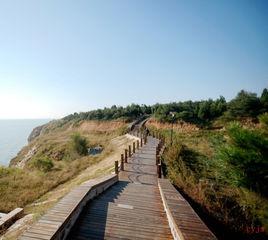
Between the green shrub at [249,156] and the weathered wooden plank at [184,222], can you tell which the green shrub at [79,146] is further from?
the weathered wooden plank at [184,222]

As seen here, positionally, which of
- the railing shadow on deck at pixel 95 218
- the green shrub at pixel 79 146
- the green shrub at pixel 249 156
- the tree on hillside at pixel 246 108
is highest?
the tree on hillside at pixel 246 108

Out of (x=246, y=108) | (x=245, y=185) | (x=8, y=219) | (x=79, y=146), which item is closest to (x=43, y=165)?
(x=79, y=146)

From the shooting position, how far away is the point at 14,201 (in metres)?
14.8

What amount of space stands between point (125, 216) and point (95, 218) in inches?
37.4

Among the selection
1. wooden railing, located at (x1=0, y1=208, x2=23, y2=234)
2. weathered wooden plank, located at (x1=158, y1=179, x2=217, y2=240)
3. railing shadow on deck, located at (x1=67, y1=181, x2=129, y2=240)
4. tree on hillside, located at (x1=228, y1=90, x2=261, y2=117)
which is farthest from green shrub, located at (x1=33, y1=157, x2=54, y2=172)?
tree on hillside, located at (x1=228, y1=90, x2=261, y2=117)

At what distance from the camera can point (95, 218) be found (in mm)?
7805

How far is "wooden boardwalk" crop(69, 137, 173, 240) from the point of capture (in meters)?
6.92

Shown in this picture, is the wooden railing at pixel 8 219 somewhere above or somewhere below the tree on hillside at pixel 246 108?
below

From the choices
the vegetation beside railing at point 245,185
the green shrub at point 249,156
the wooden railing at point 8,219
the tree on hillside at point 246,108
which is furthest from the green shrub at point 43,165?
the tree on hillside at point 246,108

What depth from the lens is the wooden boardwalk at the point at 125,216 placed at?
22.7 feet

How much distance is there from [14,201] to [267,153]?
13239 millimetres

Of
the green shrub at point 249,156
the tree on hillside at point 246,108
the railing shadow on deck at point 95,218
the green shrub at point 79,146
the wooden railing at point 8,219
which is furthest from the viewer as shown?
the tree on hillside at point 246,108

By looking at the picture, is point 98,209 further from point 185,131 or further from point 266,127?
point 185,131

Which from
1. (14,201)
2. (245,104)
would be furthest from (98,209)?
(245,104)
